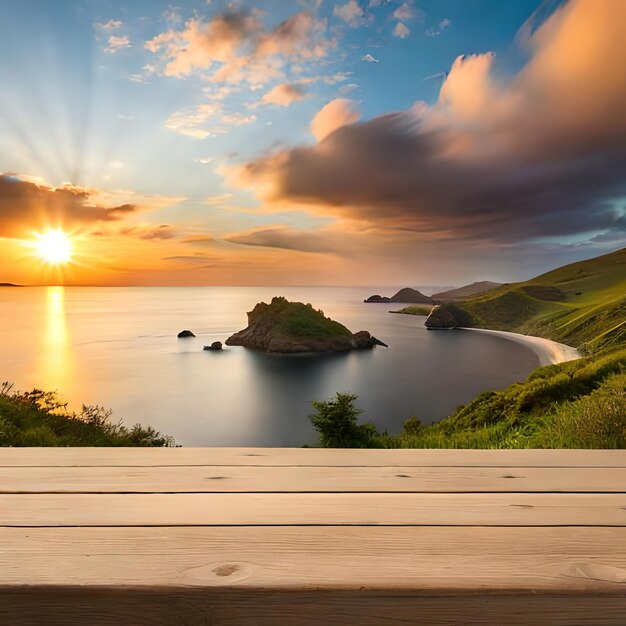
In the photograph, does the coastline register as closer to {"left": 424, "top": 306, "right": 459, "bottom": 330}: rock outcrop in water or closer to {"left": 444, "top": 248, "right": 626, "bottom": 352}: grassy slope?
{"left": 444, "top": 248, "right": 626, "bottom": 352}: grassy slope

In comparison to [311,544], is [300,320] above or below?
above

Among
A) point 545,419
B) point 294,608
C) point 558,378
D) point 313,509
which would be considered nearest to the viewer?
point 294,608

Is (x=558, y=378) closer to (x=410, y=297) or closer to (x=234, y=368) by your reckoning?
(x=410, y=297)

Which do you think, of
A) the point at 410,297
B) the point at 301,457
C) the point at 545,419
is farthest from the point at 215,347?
the point at 301,457

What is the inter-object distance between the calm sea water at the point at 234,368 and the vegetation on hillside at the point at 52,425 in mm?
985

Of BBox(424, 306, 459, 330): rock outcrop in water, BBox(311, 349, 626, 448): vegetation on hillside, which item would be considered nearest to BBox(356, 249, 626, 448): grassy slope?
BBox(311, 349, 626, 448): vegetation on hillside

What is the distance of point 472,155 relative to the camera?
5.97m

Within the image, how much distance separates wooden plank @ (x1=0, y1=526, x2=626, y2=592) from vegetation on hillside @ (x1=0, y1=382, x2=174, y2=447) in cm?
243

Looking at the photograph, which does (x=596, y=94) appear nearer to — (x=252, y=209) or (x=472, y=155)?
(x=472, y=155)

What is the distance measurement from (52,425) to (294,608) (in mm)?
3494

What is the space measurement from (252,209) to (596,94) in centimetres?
408

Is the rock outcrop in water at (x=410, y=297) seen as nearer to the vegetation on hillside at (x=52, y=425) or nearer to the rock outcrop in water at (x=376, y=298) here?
the rock outcrop in water at (x=376, y=298)

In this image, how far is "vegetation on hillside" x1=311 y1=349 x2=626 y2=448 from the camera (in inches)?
85.6

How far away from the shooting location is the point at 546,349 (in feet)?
18.1
